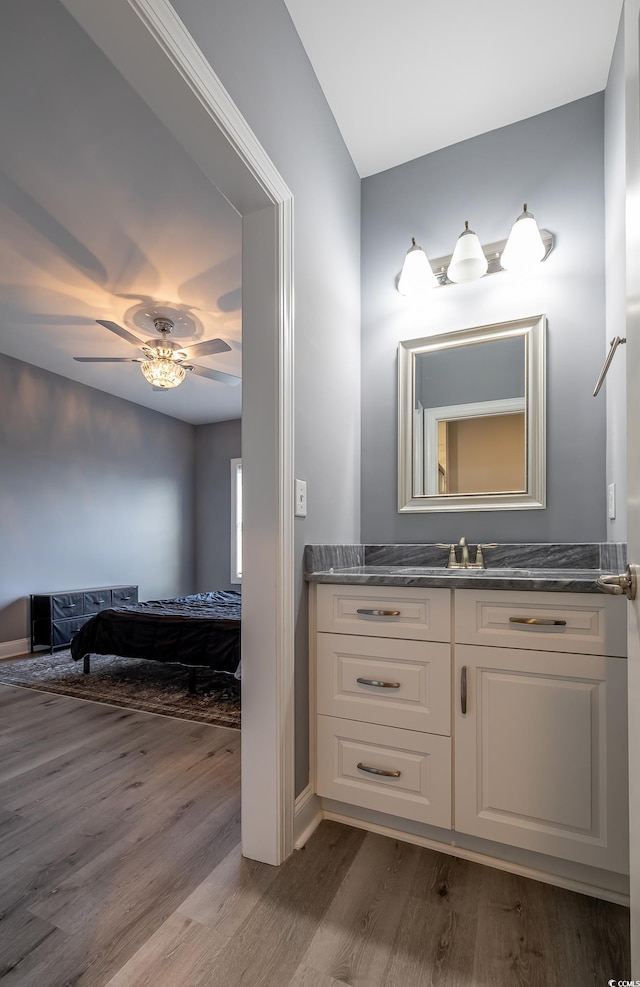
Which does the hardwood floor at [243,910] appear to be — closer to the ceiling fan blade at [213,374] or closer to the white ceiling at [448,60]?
the ceiling fan blade at [213,374]

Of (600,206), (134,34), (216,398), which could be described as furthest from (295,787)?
(216,398)

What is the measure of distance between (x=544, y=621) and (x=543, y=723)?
290 mm

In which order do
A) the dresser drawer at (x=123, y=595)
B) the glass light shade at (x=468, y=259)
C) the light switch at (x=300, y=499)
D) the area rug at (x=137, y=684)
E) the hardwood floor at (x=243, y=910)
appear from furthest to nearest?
the dresser drawer at (x=123, y=595) → the area rug at (x=137, y=684) → the glass light shade at (x=468, y=259) → the light switch at (x=300, y=499) → the hardwood floor at (x=243, y=910)

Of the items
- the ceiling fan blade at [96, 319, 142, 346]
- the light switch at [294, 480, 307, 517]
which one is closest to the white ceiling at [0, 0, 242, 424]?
the ceiling fan blade at [96, 319, 142, 346]

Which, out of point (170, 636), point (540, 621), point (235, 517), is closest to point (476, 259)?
point (540, 621)

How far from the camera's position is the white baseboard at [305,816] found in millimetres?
1557

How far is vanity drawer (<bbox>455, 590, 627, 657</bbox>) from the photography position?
131 cm

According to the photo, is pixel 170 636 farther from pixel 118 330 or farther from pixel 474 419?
pixel 474 419

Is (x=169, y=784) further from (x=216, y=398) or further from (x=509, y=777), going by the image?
(x=216, y=398)

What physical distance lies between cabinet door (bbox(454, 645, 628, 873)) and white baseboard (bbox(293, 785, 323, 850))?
50 centimetres

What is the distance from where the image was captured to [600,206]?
1.91 m

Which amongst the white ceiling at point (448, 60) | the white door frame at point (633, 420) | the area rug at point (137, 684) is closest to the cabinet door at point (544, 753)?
the white door frame at point (633, 420)

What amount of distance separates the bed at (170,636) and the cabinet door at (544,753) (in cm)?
165

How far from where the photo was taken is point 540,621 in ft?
4.54
